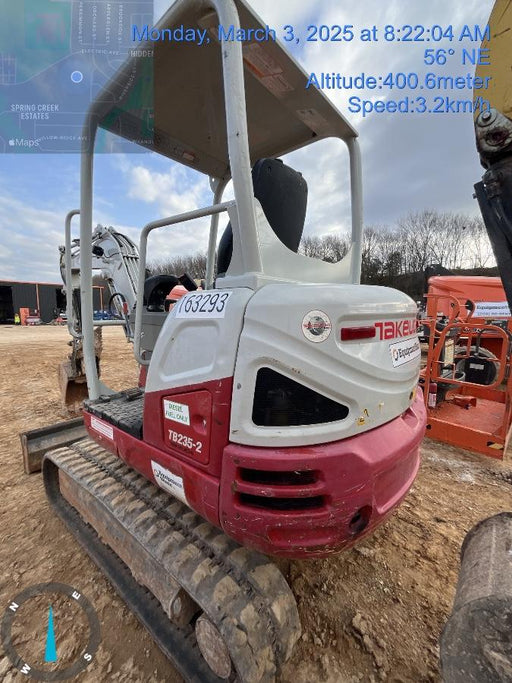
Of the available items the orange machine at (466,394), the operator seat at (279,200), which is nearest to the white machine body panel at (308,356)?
the operator seat at (279,200)

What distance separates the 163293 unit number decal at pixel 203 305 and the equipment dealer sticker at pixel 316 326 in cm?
37

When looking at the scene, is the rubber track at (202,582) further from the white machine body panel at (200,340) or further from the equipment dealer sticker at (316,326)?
the equipment dealer sticker at (316,326)

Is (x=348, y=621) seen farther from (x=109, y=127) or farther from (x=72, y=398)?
(x=72, y=398)

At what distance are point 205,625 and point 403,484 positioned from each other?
1.11 metres

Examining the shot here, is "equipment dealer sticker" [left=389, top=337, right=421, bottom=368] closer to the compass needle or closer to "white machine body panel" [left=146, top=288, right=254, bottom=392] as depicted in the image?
"white machine body panel" [left=146, top=288, right=254, bottom=392]

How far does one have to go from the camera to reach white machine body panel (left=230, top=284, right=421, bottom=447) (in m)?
1.32

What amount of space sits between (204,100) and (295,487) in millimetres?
2615

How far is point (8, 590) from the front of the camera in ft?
7.01

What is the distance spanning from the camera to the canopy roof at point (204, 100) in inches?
68.2

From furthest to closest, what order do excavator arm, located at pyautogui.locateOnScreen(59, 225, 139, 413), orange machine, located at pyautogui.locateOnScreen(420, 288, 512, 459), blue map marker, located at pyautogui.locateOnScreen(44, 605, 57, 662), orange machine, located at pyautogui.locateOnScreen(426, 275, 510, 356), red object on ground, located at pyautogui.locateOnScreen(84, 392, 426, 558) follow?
orange machine, located at pyautogui.locateOnScreen(426, 275, 510, 356) < orange machine, located at pyautogui.locateOnScreen(420, 288, 512, 459) < excavator arm, located at pyautogui.locateOnScreen(59, 225, 139, 413) < blue map marker, located at pyautogui.locateOnScreen(44, 605, 57, 662) < red object on ground, located at pyautogui.locateOnScreen(84, 392, 426, 558)

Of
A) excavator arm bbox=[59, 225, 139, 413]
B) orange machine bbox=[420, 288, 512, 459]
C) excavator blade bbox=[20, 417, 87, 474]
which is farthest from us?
orange machine bbox=[420, 288, 512, 459]

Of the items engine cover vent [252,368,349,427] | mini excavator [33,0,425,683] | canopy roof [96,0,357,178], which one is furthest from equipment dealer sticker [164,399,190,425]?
canopy roof [96,0,357,178]

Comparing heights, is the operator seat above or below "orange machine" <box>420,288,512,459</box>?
above

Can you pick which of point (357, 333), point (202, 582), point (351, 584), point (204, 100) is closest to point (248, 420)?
point (357, 333)
